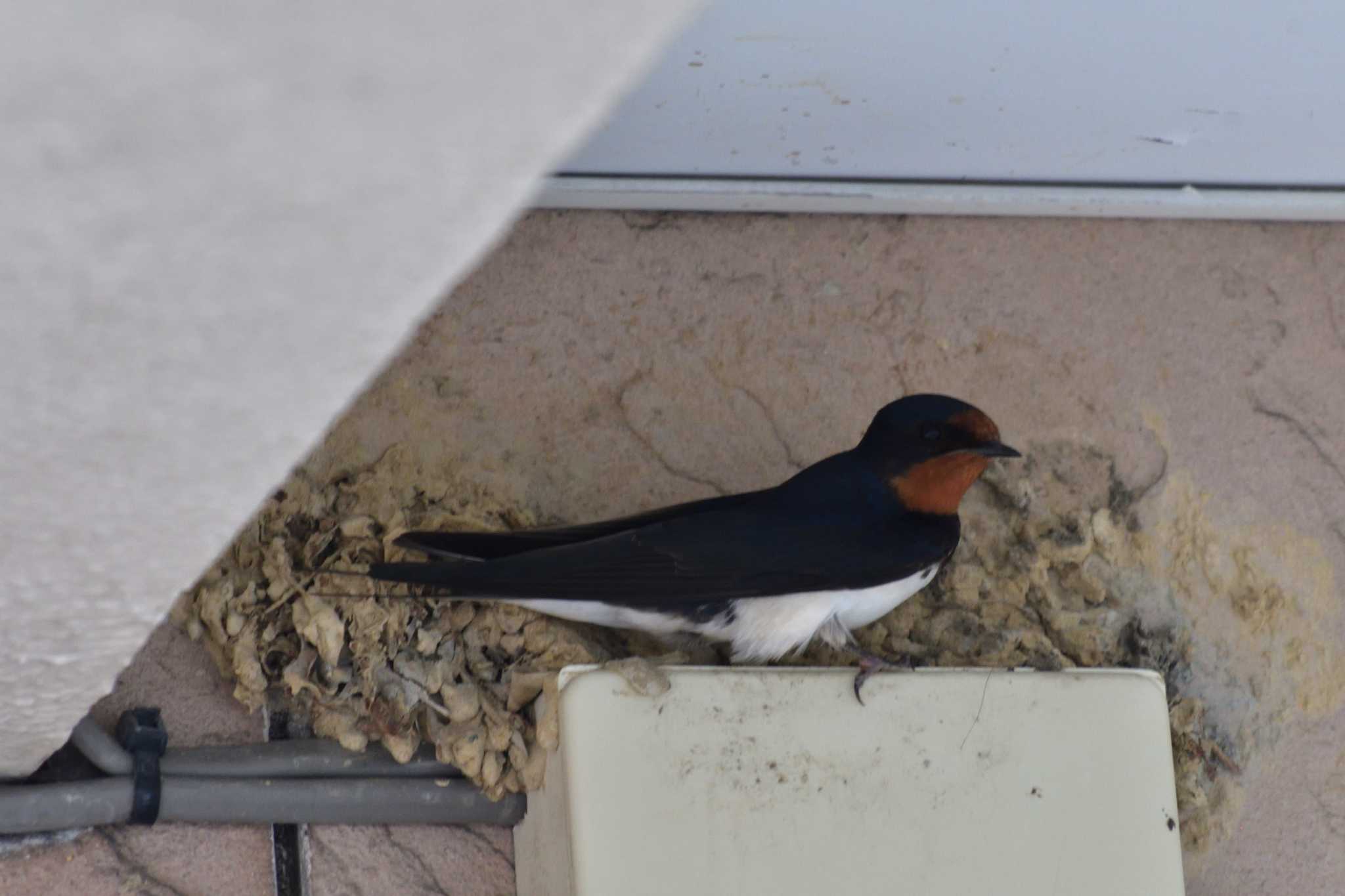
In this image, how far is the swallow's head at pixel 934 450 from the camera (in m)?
2.05

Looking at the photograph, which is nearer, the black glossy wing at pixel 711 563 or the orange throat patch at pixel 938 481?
the black glossy wing at pixel 711 563

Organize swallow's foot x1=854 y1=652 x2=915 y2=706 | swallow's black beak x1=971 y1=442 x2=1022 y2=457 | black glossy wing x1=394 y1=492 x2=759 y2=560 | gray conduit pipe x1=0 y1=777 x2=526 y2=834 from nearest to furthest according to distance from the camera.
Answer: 1. gray conduit pipe x1=0 y1=777 x2=526 y2=834
2. swallow's foot x1=854 y1=652 x2=915 y2=706
3. black glossy wing x1=394 y1=492 x2=759 y2=560
4. swallow's black beak x1=971 y1=442 x2=1022 y2=457

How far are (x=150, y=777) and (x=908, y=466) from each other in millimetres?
1008

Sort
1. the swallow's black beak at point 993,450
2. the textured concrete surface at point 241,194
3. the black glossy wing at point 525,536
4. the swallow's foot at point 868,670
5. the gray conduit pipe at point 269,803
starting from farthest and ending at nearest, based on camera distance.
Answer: the swallow's black beak at point 993,450, the black glossy wing at point 525,536, the swallow's foot at point 868,670, the gray conduit pipe at point 269,803, the textured concrete surface at point 241,194

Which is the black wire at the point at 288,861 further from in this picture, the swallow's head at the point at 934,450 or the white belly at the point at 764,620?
the swallow's head at the point at 934,450

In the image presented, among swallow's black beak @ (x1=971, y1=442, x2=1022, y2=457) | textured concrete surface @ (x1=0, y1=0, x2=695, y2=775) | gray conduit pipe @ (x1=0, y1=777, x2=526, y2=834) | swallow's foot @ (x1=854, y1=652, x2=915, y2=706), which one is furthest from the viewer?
swallow's black beak @ (x1=971, y1=442, x2=1022, y2=457)

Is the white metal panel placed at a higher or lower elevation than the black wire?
higher

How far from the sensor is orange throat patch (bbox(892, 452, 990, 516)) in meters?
2.05

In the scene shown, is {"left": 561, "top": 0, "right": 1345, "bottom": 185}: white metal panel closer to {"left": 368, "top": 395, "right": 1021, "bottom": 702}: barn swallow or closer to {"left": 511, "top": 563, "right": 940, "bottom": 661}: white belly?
{"left": 368, "top": 395, "right": 1021, "bottom": 702}: barn swallow

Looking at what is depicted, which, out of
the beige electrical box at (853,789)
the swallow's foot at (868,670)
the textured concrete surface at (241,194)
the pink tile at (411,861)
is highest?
the textured concrete surface at (241,194)

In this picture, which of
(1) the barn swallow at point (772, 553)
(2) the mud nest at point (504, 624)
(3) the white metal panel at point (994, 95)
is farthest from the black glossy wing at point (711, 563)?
(3) the white metal panel at point (994, 95)

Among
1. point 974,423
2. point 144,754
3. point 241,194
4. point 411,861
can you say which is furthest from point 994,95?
point 241,194

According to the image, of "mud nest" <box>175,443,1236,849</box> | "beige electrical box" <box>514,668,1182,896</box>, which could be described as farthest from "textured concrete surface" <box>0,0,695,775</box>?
"mud nest" <box>175,443,1236,849</box>

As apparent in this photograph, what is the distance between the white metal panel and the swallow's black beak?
1.36 feet
